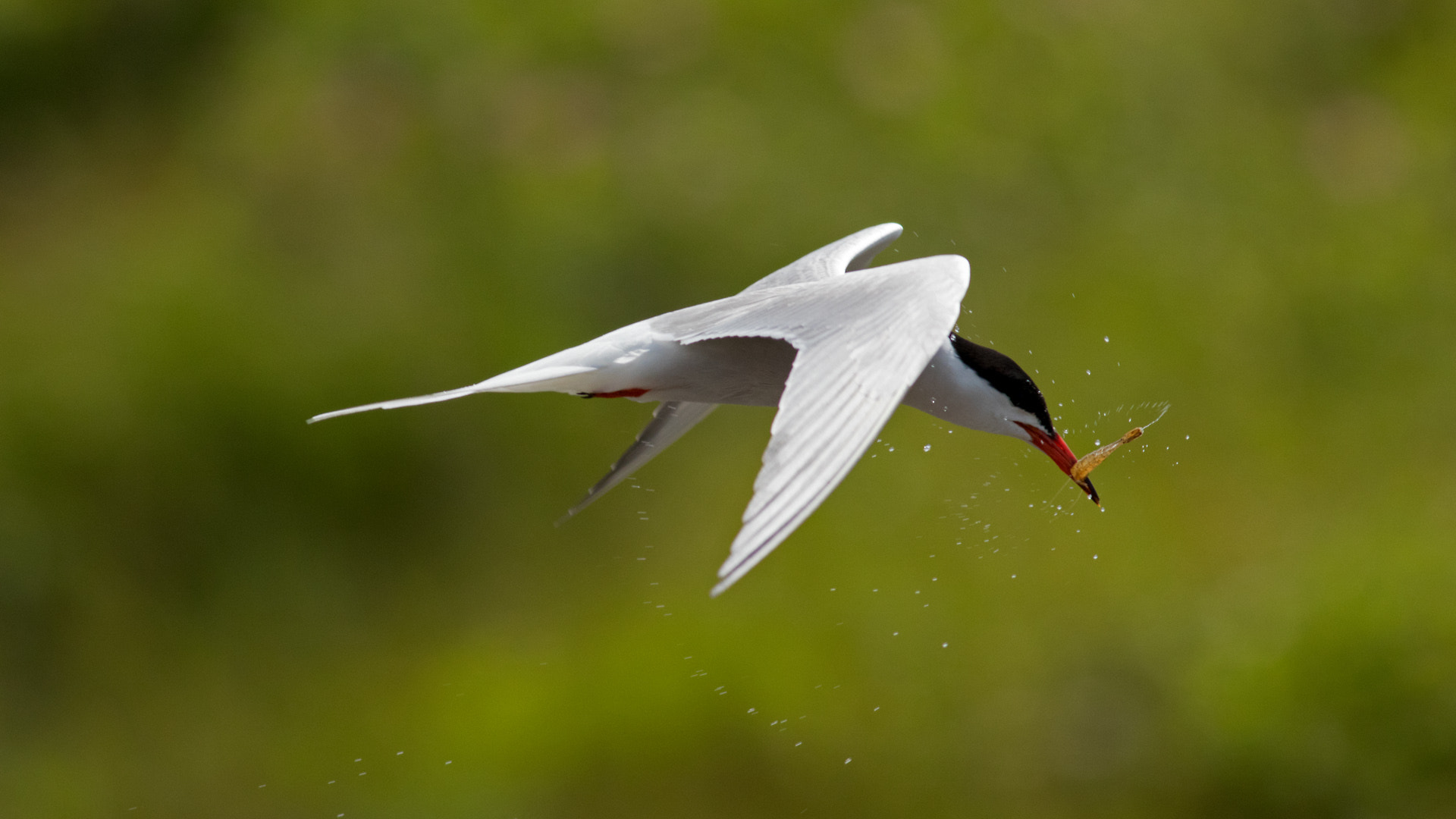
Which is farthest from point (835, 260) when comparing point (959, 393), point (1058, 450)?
point (1058, 450)

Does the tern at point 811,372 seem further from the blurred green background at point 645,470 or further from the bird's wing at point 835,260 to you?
the blurred green background at point 645,470

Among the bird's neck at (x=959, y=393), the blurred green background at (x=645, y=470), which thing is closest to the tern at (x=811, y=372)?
the bird's neck at (x=959, y=393)

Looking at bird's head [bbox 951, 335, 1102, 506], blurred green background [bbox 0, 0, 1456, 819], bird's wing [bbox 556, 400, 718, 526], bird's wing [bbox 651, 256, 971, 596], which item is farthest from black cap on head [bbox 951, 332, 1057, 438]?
blurred green background [bbox 0, 0, 1456, 819]

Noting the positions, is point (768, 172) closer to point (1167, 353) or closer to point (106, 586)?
point (1167, 353)

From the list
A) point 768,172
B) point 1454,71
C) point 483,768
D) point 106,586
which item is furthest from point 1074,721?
point 1454,71

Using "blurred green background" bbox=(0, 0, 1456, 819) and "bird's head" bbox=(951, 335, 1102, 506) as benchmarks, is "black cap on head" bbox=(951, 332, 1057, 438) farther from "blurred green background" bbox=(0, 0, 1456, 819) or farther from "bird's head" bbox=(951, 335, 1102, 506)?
"blurred green background" bbox=(0, 0, 1456, 819)

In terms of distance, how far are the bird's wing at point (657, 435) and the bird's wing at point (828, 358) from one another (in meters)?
0.60

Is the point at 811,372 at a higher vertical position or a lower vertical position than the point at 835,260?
higher

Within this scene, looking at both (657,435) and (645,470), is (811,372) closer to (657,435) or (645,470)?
(657,435)

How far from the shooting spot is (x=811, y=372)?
2143 millimetres

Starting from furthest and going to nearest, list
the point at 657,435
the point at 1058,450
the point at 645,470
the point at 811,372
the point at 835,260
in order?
the point at 645,470, the point at 657,435, the point at 835,260, the point at 1058,450, the point at 811,372

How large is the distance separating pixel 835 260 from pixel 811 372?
1078mm

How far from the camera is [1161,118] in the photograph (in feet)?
22.5

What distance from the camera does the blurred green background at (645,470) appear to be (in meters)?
5.21
